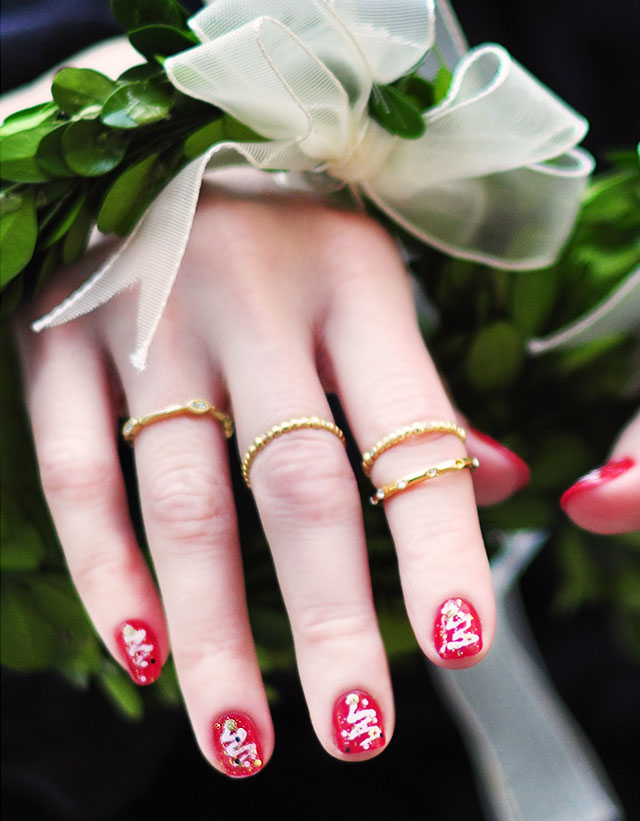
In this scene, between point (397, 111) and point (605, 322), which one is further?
point (605, 322)

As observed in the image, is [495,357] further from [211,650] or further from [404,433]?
[211,650]

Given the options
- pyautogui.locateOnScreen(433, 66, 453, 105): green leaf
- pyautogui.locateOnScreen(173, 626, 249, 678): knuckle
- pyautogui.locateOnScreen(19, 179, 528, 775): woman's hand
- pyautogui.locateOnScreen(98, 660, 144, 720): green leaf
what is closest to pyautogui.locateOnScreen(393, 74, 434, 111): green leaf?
pyautogui.locateOnScreen(433, 66, 453, 105): green leaf

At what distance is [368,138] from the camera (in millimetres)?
574

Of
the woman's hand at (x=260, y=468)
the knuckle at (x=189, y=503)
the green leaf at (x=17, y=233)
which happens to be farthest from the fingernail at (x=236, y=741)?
the green leaf at (x=17, y=233)

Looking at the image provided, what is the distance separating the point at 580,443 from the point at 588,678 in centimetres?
49

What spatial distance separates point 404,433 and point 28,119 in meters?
0.36

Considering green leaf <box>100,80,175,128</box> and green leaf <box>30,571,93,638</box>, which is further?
green leaf <box>30,571,93,638</box>

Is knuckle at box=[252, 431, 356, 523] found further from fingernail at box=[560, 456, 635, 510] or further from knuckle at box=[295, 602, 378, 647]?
fingernail at box=[560, 456, 635, 510]

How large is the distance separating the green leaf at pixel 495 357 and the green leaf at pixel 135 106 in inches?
12.9

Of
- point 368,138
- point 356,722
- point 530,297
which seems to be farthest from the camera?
point 530,297

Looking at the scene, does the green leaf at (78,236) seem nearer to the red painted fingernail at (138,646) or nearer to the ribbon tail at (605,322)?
the red painted fingernail at (138,646)

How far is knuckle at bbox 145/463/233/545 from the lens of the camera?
0.52 meters

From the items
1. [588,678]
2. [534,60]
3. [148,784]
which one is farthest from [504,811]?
[534,60]

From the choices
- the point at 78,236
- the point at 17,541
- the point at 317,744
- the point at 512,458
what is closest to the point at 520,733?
the point at 317,744
